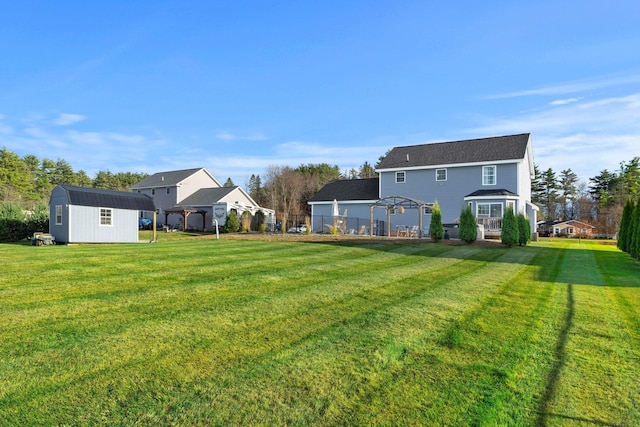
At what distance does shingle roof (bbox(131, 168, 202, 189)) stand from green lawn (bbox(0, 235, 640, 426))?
31.1 meters

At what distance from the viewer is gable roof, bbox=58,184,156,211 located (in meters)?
16.6

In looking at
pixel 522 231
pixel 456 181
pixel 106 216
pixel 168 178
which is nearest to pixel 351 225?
pixel 456 181

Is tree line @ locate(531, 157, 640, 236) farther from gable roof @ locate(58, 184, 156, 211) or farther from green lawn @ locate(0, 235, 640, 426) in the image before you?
green lawn @ locate(0, 235, 640, 426)

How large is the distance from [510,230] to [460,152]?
10.5 m

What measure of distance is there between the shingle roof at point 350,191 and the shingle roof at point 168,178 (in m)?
15.4

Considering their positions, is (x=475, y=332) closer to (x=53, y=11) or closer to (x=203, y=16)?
(x=203, y=16)

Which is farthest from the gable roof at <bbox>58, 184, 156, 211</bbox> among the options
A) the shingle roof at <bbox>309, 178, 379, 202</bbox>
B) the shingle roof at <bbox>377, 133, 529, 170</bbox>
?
the shingle roof at <bbox>377, 133, 529, 170</bbox>

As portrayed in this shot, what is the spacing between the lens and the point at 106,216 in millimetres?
18000

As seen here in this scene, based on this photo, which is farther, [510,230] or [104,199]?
[104,199]

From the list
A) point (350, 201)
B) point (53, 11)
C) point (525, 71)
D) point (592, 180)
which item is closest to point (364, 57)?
point (525, 71)

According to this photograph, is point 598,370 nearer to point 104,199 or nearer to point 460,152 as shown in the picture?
point 104,199

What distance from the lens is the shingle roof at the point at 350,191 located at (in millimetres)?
28344

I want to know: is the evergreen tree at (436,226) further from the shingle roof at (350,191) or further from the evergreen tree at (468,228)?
the shingle roof at (350,191)

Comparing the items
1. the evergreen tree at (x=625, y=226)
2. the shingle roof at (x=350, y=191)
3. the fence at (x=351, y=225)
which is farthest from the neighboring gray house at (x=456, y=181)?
the evergreen tree at (x=625, y=226)
